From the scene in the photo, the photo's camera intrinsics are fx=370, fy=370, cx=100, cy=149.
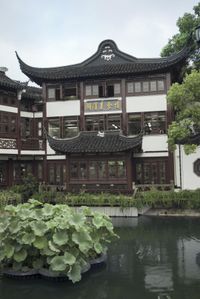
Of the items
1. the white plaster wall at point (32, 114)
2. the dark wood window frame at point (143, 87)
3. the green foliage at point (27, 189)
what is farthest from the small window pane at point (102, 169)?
the white plaster wall at point (32, 114)

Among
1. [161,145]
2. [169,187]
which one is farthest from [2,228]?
[161,145]

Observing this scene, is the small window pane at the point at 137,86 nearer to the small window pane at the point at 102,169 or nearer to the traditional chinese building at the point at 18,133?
the small window pane at the point at 102,169

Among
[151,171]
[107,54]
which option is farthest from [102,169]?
[107,54]

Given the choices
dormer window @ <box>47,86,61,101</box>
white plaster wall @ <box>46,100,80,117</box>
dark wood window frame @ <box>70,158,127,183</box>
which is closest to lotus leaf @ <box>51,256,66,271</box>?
dark wood window frame @ <box>70,158,127,183</box>

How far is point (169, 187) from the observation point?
66.4ft

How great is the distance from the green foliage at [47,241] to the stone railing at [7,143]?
12.0m

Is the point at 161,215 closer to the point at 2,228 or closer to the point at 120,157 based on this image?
the point at 120,157

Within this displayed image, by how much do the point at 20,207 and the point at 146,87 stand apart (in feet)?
48.7

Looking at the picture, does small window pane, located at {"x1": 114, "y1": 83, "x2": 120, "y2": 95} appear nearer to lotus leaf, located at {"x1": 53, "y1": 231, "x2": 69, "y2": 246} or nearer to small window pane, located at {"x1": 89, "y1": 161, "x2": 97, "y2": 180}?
small window pane, located at {"x1": 89, "y1": 161, "x2": 97, "y2": 180}

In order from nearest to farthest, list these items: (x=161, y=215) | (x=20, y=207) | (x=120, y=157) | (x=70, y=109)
→ (x=20, y=207) < (x=161, y=215) < (x=120, y=157) < (x=70, y=109)

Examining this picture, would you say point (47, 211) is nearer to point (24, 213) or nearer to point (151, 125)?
point (24, 213)

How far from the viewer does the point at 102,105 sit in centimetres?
2289

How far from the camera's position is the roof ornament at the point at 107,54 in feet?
77.5

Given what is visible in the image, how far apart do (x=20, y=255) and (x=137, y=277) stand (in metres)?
2.75
